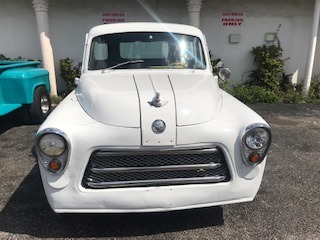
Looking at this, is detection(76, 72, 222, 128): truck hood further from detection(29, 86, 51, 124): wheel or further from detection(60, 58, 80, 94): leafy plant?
detection(60, 58, 80, 94): leafy plant

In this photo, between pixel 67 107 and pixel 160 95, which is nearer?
pixel 160 95

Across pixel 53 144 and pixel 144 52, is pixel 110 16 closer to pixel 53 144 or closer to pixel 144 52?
pixel 144 52

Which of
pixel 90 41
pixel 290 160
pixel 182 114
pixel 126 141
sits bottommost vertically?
pixel 290 160

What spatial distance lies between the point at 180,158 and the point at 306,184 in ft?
6.46

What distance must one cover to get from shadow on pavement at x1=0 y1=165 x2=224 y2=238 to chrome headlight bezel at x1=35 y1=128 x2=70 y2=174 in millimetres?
695

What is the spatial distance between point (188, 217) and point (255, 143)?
38.7 inches

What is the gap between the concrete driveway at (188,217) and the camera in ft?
8.91

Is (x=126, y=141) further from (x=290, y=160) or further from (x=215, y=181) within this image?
(x=290, y=160)

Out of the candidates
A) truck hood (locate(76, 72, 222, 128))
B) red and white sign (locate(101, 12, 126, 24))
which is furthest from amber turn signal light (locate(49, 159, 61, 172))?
red and white sign (locate(101, 12, 126, 24))

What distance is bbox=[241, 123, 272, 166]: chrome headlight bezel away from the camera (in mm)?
2447

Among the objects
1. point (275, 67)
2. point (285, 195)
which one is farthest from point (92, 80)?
point (275, 67)

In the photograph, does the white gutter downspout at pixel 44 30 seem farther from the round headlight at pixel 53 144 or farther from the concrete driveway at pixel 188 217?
the round headlight at pixel 53 144

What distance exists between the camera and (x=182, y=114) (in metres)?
2.45

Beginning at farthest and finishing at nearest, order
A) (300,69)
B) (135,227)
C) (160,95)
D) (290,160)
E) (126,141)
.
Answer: (300,69), (290,160), (135,227), (160,95), (126,141)
